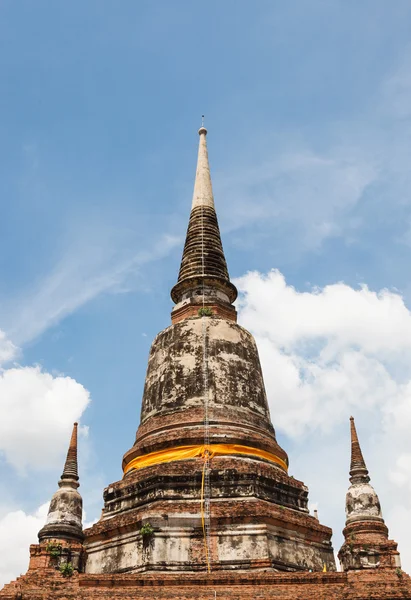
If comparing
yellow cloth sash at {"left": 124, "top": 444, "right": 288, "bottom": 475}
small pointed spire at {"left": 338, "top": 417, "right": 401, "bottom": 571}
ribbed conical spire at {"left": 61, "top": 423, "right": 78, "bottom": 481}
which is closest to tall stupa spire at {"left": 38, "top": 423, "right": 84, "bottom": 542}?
ribbed conical spire at {"left": 61, "top": 423, "right": 78, "bottom": 481}

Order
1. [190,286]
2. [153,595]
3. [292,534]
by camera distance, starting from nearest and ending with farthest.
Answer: [153,595]
[292,534]
[190,286]

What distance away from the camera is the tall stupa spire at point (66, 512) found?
13250mm

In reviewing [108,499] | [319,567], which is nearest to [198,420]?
[108,499]

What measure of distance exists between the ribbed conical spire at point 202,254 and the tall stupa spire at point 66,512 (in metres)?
6.98

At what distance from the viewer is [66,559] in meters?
12.8

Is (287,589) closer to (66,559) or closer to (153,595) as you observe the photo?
(153,595)

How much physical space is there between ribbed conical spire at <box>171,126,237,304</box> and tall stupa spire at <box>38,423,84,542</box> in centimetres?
698

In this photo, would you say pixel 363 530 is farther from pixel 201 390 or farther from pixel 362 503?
pixel 201 390

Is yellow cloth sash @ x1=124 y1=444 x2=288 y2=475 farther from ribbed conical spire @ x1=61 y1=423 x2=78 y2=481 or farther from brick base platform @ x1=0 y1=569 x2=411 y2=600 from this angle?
brick base platform @ x1=0 y1=569 x2=411 y2=600

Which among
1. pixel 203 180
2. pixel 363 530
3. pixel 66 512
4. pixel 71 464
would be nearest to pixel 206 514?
pixel 66 512

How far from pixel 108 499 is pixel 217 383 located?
12.4 ft

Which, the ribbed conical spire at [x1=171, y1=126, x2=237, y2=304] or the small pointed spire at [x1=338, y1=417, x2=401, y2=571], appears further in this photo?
the ribbed conical spire at [x1=171, y1=126, x2=237, y2=304]

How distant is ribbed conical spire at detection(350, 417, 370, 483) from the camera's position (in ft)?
45.8

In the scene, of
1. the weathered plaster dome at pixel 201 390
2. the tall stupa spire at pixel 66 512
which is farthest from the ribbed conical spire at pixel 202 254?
the tall stupa spire at pixel 66 512
